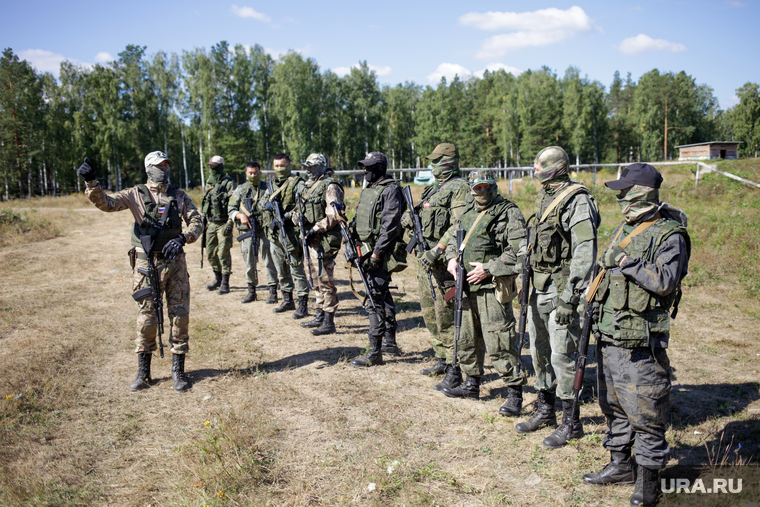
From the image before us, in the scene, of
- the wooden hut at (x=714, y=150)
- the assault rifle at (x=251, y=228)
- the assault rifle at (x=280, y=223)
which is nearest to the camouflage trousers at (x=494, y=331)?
the assault rifle at (x=280, y=223)

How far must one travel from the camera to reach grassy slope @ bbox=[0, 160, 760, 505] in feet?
10.4

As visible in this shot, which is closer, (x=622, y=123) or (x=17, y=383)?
(x=17, y=383)

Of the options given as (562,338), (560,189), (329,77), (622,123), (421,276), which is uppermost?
(329,77)

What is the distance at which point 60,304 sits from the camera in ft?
26.8

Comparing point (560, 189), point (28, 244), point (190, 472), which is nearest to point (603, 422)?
point (560, 189)

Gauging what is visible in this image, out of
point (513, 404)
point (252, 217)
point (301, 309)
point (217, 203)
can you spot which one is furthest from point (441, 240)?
point (217, 203)

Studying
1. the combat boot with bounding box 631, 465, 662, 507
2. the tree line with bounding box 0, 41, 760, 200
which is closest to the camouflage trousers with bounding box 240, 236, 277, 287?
the combat boot with bounding box 631, 465, 662, 507

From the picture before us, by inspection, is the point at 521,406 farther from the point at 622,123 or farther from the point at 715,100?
the point at 715,100

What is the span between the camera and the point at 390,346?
231 inches

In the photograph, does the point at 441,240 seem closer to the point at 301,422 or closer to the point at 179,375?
the point at 301,422

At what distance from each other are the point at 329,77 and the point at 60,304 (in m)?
35.6

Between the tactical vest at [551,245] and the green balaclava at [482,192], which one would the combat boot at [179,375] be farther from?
the tactical vest at [551,245]

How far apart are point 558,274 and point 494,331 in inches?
32.6

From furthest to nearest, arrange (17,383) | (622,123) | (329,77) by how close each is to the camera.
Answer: (622,123), (329,77), (17,383)
